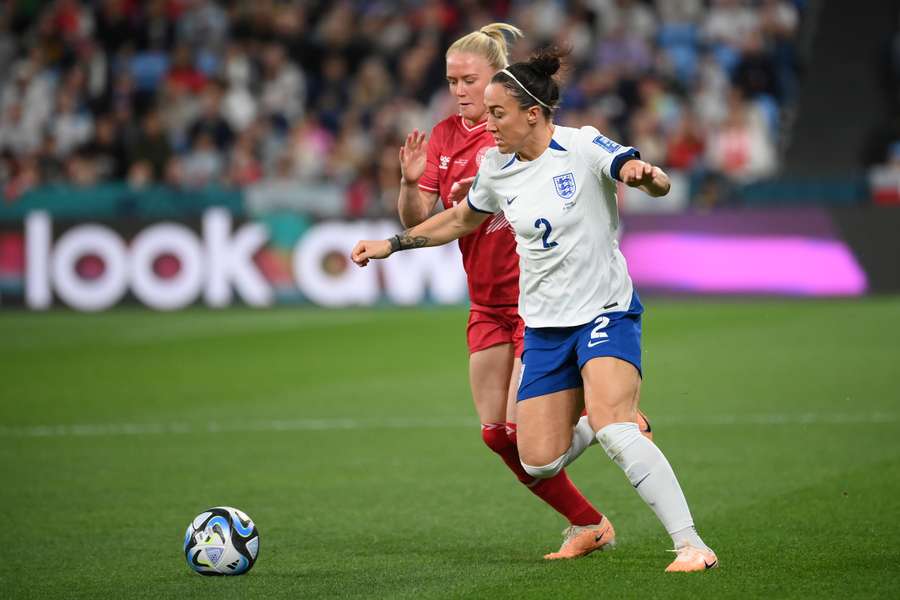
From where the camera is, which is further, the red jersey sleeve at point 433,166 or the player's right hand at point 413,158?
the red jersey sleeve at point 433,166

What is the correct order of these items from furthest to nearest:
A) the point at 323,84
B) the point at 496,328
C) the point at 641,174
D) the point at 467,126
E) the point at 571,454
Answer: the point at 323,84 → the point at 467,126 → the point at 496,328 → the point at 571,454 → the point at 641,174

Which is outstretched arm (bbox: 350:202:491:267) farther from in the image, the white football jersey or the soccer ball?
the soccer ball

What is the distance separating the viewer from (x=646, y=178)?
5438 millimetres

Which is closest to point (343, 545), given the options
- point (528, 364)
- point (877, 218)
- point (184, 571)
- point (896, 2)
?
point (184, 571)

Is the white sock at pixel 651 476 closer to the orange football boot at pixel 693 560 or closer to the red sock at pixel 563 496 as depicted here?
the orange football boot at pixel 693 560

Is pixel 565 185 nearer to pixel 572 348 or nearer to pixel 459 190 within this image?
pixel 572 348

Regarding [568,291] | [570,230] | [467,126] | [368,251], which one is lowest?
[568,291]

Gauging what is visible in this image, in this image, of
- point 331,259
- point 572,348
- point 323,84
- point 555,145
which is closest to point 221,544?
point 572,348

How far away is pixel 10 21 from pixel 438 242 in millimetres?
19923

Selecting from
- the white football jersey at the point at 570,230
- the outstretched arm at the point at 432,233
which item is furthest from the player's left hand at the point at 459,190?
the white football jersey at the point at 570,230

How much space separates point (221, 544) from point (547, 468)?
1.41 meters

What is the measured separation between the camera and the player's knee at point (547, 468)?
6086mm

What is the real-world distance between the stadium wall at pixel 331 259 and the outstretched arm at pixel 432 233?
38.5 ft

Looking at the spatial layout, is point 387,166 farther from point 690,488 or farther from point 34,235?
point 690,488
